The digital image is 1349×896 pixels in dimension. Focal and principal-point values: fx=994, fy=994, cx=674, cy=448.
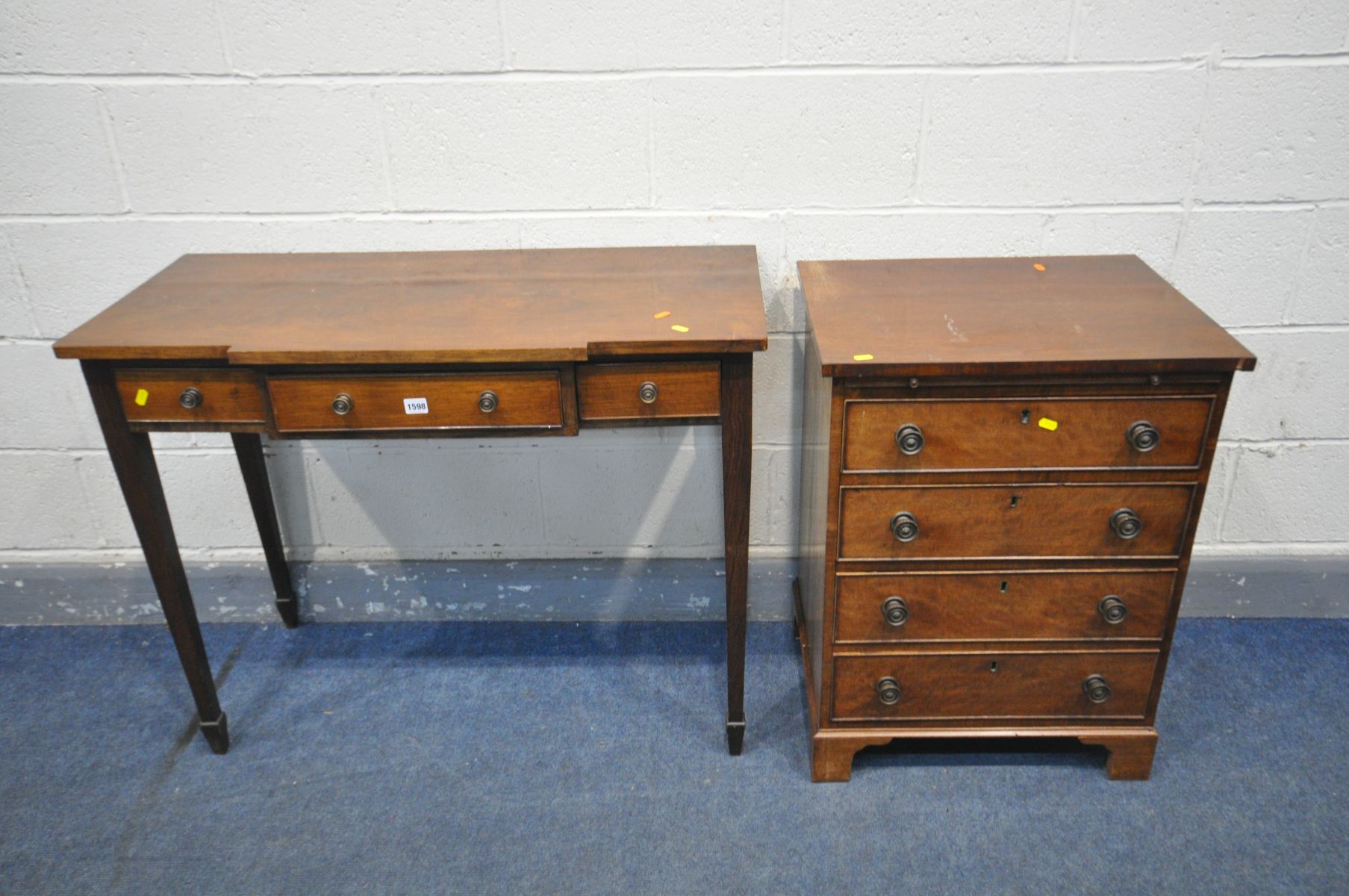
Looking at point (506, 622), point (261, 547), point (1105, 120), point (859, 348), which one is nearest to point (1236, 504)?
point (1105, 120)

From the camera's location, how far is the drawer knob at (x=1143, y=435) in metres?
1.58

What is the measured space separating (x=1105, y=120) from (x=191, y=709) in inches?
88.7

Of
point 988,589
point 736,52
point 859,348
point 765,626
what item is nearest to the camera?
point 859,348

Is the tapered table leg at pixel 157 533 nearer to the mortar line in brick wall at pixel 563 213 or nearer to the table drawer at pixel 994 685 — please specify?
the mortar line in brick wall at pixel 563 213

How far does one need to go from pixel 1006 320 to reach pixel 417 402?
0.98 meters

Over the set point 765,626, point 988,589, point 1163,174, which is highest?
point 1163,174

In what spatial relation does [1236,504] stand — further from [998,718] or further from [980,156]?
[980,156]

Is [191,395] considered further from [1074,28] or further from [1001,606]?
[1074,28]

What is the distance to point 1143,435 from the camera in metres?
1.58

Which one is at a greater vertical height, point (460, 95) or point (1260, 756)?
point (460, 95)

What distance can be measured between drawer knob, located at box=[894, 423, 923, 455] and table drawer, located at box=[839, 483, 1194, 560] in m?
0.09

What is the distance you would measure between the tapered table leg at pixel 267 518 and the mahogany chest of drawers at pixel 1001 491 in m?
1.23

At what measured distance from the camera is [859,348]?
5.10 ft

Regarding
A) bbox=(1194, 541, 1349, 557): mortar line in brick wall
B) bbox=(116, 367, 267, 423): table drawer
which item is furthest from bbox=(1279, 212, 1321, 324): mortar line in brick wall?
bbox=(116, 367, 267, 423): table drawer
